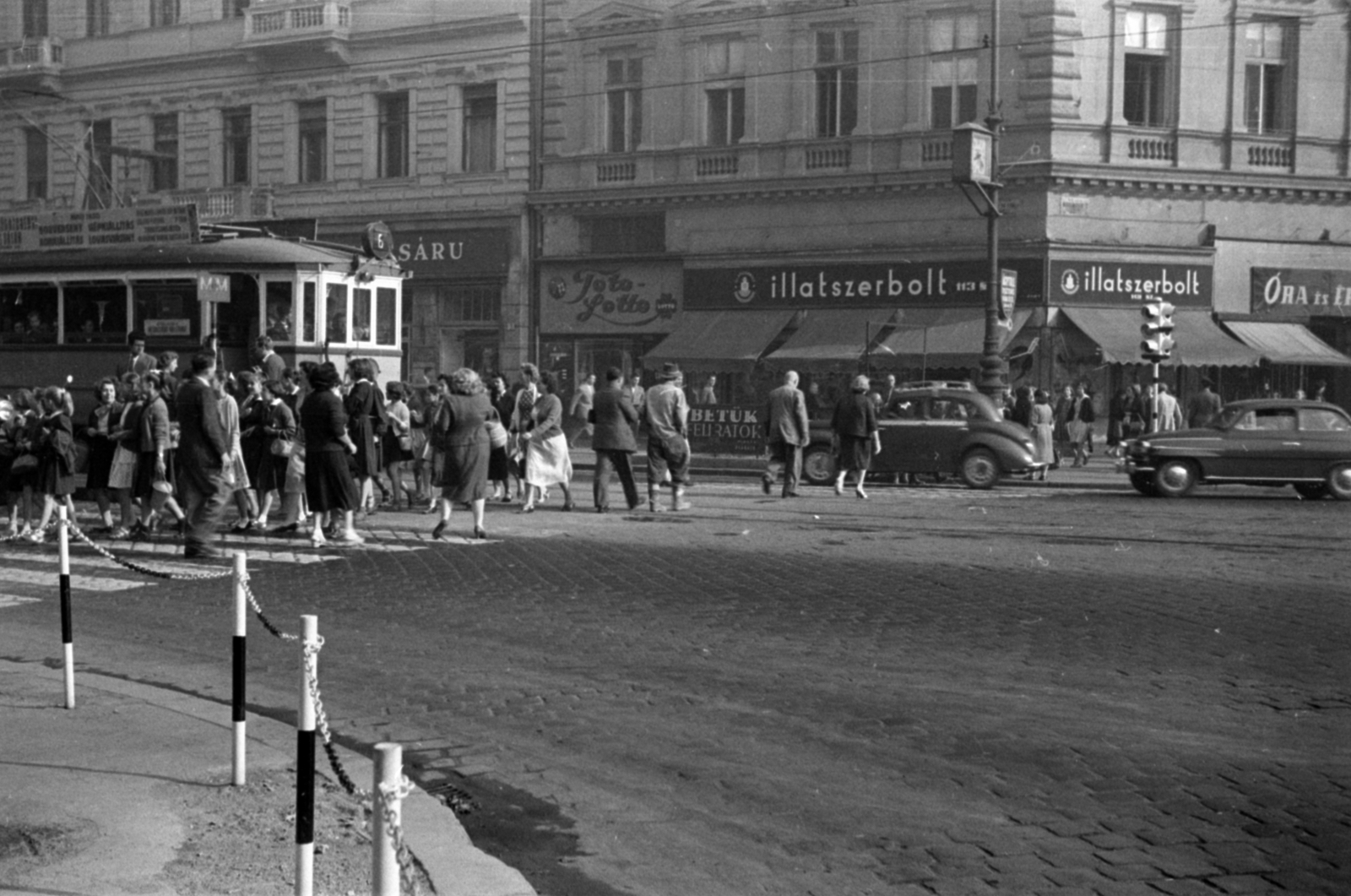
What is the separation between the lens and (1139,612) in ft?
35.8

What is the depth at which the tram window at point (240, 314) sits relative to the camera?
69.5 ft

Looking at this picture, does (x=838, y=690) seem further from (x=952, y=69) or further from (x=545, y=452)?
(x=952, y=69)

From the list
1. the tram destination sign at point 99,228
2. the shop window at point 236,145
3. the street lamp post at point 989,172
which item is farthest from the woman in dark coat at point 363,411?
the shop window at point 236,145

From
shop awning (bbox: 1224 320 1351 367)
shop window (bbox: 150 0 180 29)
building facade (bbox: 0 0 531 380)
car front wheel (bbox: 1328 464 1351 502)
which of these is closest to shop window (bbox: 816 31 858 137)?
building facade (bbox: 0 0 531 380)

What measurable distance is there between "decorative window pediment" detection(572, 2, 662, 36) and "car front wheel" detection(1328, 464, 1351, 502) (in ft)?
61.6

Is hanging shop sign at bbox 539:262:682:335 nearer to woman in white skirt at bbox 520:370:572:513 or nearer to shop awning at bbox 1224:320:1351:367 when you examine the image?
shop awning at bbox 1224:320:1351:367

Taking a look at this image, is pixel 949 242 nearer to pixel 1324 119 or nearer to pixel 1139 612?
pixel 1324 119

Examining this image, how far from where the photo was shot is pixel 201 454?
13766 millimetres

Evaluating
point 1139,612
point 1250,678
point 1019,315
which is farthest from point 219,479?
point 1019,315

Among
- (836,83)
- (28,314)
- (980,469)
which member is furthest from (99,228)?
(836,83)

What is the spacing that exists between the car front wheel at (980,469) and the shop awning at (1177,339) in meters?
7.18

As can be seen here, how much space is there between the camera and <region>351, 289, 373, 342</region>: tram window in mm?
22281

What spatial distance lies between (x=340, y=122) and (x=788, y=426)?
21.7 metres

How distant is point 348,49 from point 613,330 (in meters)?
9.54
